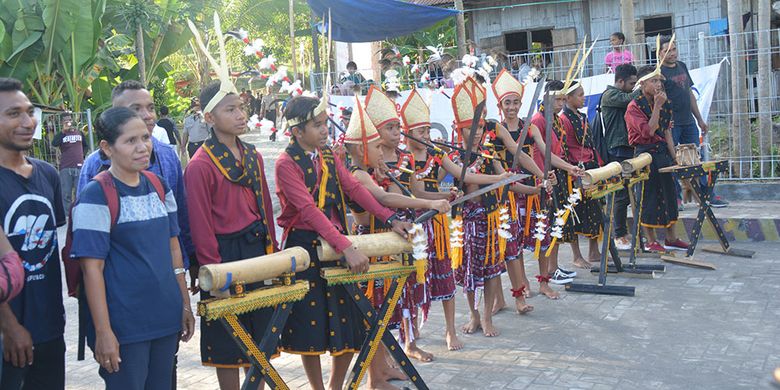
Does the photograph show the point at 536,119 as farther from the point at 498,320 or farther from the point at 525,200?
the point at 498,320

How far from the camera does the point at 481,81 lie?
23.0 ft

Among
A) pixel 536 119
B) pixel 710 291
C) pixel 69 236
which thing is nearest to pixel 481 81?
pixel 536 119

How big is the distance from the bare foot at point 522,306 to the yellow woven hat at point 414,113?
1.89 metres

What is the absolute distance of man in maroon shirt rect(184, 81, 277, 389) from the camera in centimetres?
420

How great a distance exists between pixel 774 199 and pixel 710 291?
418 cm

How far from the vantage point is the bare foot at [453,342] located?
237 inches

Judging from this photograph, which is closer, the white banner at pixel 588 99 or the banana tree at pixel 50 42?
the white banner at pixel 588 99

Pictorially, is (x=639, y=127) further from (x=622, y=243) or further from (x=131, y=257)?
(x=131, y=257)

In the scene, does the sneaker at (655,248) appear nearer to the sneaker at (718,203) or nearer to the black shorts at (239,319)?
the sneaker at (718,203)

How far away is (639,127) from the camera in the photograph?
337 inches

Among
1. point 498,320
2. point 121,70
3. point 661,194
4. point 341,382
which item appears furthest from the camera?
point 121,70

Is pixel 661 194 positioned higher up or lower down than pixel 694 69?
lower down

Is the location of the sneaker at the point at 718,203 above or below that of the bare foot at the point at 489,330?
above

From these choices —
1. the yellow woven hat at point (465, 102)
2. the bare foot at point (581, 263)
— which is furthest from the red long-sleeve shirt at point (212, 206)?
the bare foot at point (581, 263)
